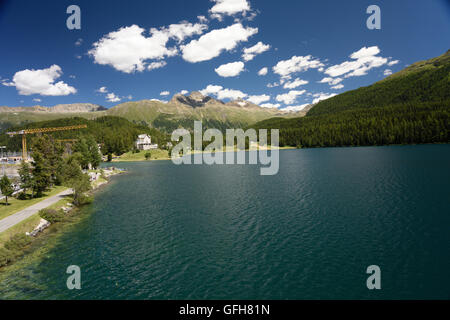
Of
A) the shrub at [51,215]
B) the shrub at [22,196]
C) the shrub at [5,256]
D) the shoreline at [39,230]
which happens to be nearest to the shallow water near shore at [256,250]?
the shoreline at [39,230]

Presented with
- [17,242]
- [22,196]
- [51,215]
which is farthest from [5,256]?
[22,196]

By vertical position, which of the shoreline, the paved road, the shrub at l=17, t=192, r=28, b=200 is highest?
the shrub at l=17, t=192, r=28, b=200

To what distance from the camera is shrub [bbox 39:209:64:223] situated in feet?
133

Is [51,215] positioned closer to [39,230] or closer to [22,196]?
[39,230]

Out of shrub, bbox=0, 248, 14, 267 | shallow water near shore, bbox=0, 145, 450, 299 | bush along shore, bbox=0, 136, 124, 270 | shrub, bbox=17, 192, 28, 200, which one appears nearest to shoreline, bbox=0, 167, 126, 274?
bush along shore, bbox=0, 136, 124, 270

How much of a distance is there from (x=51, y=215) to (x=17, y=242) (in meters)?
12.3

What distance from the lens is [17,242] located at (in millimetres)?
29703

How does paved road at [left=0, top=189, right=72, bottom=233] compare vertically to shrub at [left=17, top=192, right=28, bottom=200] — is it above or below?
below

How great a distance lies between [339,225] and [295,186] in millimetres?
29368

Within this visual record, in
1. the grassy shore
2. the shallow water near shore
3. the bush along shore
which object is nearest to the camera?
the shallow water near shore

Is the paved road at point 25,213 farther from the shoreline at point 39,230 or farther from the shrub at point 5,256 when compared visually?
the shrub at point 5,256

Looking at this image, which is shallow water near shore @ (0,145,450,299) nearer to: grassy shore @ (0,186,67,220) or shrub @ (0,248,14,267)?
shrub @ (0,248,14,267)

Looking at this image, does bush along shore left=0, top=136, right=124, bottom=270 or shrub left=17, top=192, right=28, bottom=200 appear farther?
shrub left=17, top=192, right=28, bottom=200

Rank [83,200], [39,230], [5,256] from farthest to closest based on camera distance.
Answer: [83,200]
[39,230]
[5,256]
